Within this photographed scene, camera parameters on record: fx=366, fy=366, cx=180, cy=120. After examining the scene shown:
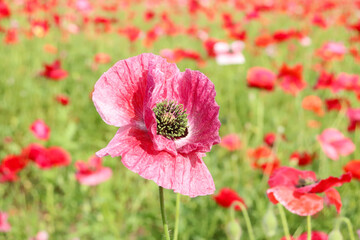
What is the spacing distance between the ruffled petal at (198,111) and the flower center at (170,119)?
0.02m

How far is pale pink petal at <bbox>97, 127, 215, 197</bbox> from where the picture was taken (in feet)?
1.95

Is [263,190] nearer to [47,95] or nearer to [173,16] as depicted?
[47,95]

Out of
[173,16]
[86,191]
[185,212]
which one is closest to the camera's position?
[185,212]

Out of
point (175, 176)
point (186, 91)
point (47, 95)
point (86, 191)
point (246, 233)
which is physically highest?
point (186, 91)

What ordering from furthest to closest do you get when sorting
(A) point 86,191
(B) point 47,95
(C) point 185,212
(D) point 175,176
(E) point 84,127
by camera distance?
(B) point 47,95, (E) point 84,127, (A) point 86,191, (C) point 185,212, (D) point 175,176

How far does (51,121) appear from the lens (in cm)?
291

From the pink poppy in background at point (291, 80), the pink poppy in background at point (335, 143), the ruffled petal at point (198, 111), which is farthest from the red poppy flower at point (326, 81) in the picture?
the ruffled petal at point (198, 111)

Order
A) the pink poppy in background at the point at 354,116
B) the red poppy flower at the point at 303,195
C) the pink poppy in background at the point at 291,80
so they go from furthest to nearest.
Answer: the pink poppy in background at the point at 291,80 → the pink poppy in background at the point at 354,116 → the red poppy flower at the point at 303,195

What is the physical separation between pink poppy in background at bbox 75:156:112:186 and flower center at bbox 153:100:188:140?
1.13 metres

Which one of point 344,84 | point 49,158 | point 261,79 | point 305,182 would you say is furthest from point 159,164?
point 344,84

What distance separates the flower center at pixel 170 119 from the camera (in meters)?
0.69

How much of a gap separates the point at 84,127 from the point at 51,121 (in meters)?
0.27

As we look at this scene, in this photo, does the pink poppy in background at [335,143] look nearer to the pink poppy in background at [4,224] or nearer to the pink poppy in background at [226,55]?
the pink poppy in background at [226,55]

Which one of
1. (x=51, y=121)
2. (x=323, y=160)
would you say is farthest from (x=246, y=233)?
(x=51, y=121)
